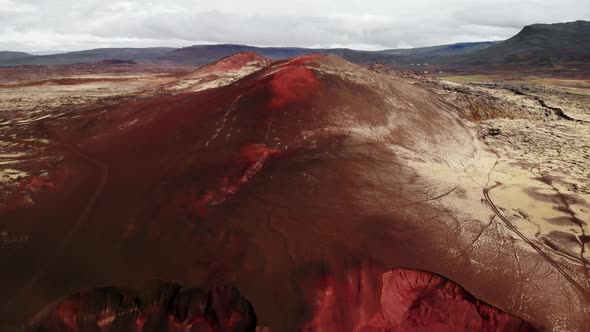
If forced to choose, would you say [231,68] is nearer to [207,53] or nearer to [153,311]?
[153,311]

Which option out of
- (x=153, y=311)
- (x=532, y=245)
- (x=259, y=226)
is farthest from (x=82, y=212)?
(x=532, y=245)

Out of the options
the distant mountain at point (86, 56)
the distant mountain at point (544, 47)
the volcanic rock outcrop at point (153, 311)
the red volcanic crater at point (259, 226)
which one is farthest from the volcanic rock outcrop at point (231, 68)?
the distant mountain at point (86, 56)

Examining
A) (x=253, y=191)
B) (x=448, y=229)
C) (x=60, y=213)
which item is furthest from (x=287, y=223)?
(x=60, y=213)

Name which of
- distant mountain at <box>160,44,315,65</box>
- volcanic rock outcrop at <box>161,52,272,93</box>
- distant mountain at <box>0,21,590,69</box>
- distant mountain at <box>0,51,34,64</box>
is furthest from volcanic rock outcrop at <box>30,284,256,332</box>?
distant mountain at <box>0,51,34,64</box>

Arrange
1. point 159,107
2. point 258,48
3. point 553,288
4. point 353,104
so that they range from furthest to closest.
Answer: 1. point 258,48
2. point 159,107
3. point 353,104
4. point 553,288

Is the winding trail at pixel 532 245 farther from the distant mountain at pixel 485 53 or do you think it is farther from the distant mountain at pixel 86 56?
the distant mountain at pixel 86 56

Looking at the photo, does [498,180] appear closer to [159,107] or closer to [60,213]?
[60,213]

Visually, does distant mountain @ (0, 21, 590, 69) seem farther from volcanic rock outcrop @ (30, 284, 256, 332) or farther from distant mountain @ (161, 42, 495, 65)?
volcanic rock outcrop @ (30, 284, 256, 332)
